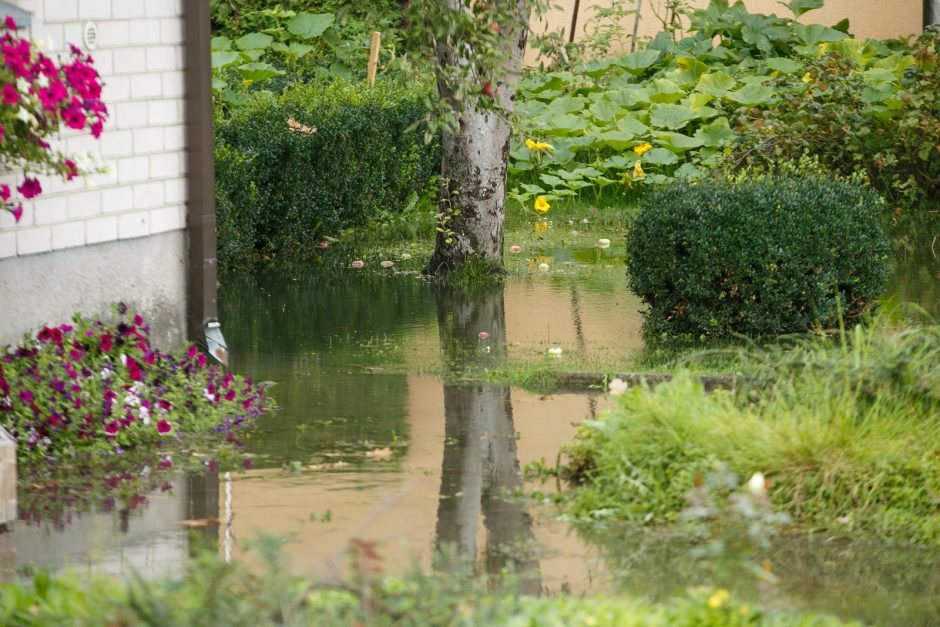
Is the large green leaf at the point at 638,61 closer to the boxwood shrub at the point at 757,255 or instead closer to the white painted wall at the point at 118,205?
the boxwood shrub at the point at 757,255

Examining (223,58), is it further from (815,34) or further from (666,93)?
(815,34)

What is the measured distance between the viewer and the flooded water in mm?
5227

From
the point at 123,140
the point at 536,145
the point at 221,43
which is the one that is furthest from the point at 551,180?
the point at 123,140

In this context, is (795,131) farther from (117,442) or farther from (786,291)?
(117,442)

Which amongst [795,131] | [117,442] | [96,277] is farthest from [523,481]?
[795,131]

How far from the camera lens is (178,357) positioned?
790 centimetres

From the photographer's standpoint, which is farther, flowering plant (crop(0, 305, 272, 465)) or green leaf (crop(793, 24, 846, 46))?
green leaf (crop(793, 24, 846, 46))

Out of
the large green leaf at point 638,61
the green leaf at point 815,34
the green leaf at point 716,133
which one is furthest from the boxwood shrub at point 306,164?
the green leaf at point 815,34

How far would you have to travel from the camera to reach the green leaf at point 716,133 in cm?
1568

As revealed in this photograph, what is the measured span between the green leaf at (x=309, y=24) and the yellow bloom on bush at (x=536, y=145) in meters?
4.54

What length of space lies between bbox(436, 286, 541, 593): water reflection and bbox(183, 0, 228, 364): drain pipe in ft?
4.82

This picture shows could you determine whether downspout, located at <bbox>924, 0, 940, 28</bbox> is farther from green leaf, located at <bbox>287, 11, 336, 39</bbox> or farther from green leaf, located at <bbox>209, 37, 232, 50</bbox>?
green leaf, located at <bbox>209, 37, 232, 50</bbox>

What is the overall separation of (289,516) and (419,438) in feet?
4.63


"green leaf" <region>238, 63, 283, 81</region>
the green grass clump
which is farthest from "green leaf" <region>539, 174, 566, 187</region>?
the green grass clump
